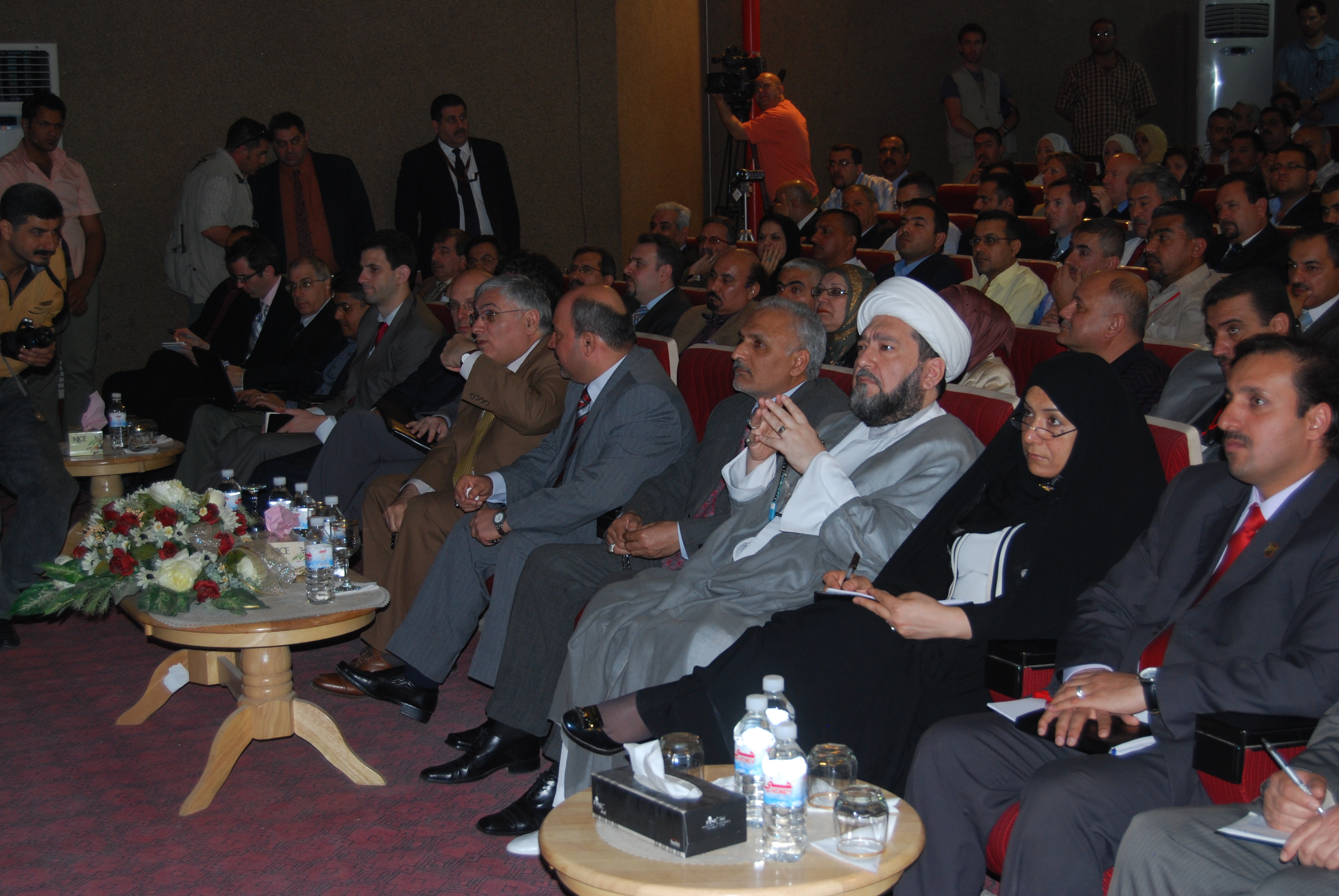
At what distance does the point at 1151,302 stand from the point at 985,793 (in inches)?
135

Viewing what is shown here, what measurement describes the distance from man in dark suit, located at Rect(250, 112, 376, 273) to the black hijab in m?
5.80

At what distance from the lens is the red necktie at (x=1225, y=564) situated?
235cm

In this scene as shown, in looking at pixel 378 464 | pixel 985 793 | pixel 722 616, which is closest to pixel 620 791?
pixel 985 793

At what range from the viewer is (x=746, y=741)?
2039 mm

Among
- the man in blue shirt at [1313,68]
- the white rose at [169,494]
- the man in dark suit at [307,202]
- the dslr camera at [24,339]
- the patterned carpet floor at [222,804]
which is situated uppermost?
the man in blue shirt at [1313,68]

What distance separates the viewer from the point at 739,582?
297cm

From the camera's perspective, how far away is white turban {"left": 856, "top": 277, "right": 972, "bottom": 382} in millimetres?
2992

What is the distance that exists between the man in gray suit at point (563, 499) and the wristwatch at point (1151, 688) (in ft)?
5.80

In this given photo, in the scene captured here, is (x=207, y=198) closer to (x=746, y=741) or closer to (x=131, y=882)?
(x=131, y=882)

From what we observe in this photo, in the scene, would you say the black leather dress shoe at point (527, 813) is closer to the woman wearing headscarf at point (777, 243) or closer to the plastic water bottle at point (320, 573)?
the plastic water bottle at point (320, 573)

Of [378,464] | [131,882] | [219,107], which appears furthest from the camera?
[219,107]

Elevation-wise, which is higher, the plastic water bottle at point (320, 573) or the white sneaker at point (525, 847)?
the plastic water bottle at point (320, 573)

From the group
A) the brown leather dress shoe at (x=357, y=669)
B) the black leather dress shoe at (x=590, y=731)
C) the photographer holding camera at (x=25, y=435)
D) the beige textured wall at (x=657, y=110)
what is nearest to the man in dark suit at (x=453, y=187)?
the beige textured wall at (x=657, y=110)

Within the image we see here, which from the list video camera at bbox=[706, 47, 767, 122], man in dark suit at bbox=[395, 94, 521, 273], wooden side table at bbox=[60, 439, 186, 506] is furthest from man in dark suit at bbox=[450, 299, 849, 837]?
video camera at bbox=[706, 47, 767, 122]
